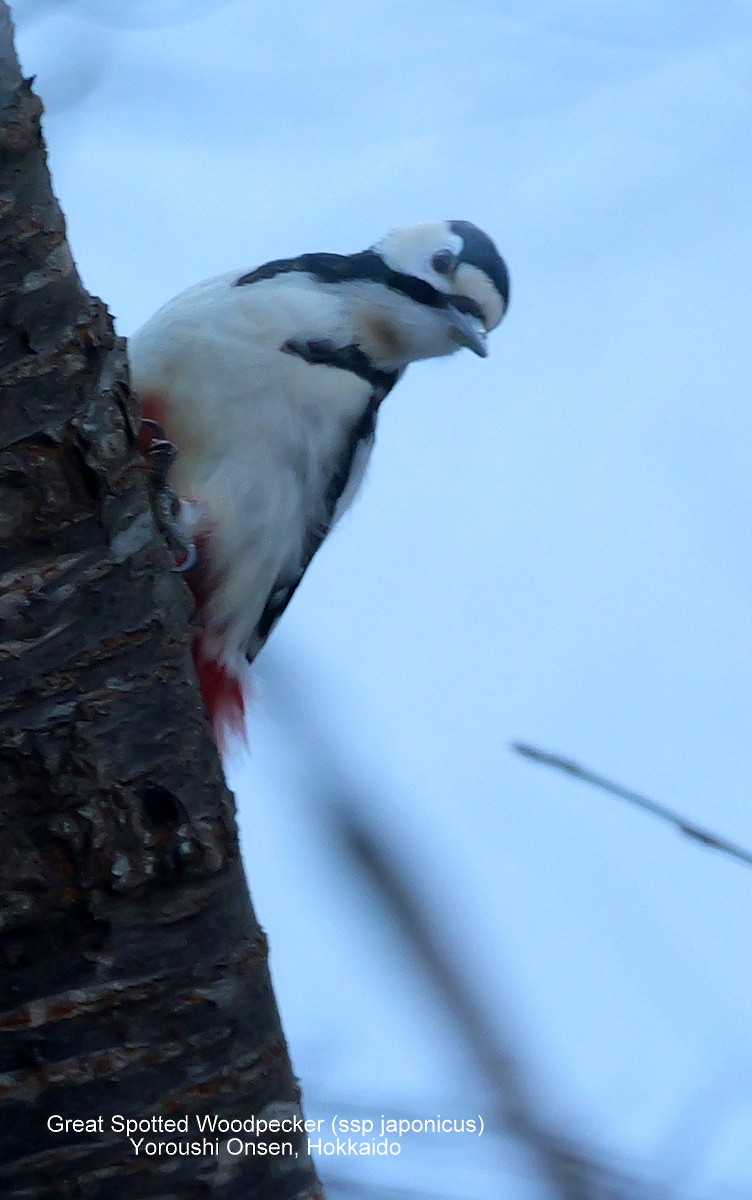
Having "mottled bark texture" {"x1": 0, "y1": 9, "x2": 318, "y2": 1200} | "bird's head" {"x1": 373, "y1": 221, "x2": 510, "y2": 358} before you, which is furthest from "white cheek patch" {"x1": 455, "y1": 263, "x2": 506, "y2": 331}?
"mottled bark texture" {"x1": 0, "y1": 9, "x2": 318, "y2": 1200}

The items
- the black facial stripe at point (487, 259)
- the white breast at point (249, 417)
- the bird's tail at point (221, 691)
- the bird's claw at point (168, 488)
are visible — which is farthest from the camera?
the black facial stripe at point (487, 259)

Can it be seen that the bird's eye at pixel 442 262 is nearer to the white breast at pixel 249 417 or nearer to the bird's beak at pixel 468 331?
the bird's beak at pixel 468 331

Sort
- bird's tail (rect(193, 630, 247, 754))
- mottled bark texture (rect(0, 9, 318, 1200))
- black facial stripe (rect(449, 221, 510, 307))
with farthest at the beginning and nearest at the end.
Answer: black facial stripe (rect(449, 221, 510, 307)) < bird's tail (rect(193, 630, 247, 754)) < mottled bark texture (rect(0, 9, 318, 1200))

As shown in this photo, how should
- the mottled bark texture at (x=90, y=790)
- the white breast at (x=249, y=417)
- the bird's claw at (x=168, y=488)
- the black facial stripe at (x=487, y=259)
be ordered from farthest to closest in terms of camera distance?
the black facial stripe at (x=487, y=259)
the white breast at (x=249, y=417)
the bird's claw at (x=168, y=488)
the mottled bark texture at (x=90, y=790)

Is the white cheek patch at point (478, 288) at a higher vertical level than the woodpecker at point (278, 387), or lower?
higher

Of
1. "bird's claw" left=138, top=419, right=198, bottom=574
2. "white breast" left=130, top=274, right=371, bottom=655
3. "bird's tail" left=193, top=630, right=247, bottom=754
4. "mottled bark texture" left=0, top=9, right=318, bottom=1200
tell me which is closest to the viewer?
"mottled bark texture" left=0, top=9, right=318, bottom=1200

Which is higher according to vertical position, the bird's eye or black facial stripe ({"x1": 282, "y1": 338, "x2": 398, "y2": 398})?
the bird's eye

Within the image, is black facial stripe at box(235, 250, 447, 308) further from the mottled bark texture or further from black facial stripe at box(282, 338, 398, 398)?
the mottled bark texture

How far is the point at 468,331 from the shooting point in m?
2.01

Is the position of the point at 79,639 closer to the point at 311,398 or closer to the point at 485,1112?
the point at 485,1112

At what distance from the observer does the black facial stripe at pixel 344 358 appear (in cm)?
189

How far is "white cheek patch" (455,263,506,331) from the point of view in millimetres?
2035

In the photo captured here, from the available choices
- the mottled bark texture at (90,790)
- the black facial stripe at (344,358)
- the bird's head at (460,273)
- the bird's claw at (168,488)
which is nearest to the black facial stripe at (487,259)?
the bird's head at (460,273)

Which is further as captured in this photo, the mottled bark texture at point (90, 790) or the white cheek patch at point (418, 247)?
the white cheek patch at point (418, 247)
